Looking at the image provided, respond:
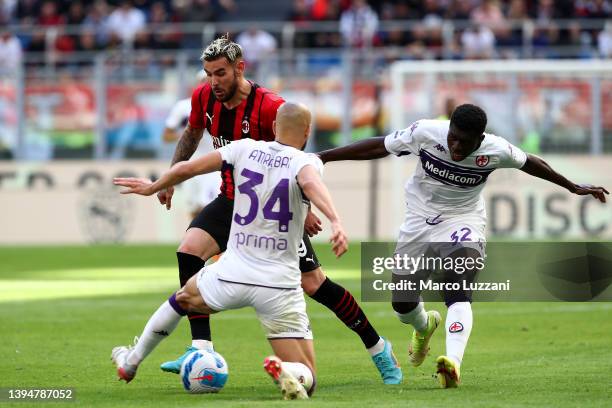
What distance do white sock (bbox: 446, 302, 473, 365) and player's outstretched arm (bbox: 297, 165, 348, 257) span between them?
1404 millimetres

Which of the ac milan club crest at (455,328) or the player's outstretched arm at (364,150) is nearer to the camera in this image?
the ac milan club crest at (455,328)

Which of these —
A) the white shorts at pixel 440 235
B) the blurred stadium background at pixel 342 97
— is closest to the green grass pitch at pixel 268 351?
the white shorts at pixel 440 235

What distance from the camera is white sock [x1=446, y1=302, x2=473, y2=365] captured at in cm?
806

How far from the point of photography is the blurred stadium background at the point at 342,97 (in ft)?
74.7

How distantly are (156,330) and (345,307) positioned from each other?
54.5 inches

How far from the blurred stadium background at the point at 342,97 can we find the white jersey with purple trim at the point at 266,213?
14.3 meters

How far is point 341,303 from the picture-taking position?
8.59 m

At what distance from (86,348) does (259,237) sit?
3467 millimetres

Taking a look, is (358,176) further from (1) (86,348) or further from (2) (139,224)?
(1) (86,348)

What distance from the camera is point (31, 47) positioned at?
86.5ft

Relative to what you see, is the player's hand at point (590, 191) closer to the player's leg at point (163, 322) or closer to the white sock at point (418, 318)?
the white sock at point (418, 318)

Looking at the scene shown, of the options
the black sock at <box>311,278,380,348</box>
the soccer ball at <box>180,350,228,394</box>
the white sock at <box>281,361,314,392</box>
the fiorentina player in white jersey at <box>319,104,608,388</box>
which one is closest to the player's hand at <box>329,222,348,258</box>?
the white sock at <box>281,361,314,392</box>

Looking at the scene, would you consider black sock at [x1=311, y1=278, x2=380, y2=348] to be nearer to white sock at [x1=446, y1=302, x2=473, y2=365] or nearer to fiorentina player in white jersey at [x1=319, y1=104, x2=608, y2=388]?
fiorentina player in white jersey at [x1=319, y1=104, x2=608, y2=388]

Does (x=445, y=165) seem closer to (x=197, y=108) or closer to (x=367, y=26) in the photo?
(x=197, y=108)
